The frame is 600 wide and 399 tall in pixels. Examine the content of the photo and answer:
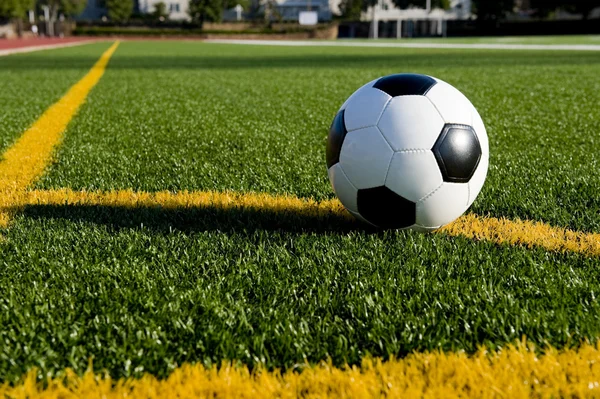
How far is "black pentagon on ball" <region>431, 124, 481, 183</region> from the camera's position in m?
2.40

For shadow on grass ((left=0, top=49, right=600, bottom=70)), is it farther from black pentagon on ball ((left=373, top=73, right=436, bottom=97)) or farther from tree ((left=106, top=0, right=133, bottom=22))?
tree ((left=106, top=0, right=133, bottom=22))

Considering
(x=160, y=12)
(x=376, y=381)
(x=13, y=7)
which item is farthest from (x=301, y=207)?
(x=160, y=12)

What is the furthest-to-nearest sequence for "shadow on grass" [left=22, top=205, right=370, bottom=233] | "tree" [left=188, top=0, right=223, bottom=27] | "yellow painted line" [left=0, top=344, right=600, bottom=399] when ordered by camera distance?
"tree" [left=188, top=0, right=223, bottom=27], "shadow on grass" [left=22, top=205, right=370, bottom=233], "yellow painted line" [left=0, top=344, right=600, bottom=399]

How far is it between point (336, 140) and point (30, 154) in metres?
2.70

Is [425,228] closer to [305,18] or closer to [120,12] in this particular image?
[305,18]

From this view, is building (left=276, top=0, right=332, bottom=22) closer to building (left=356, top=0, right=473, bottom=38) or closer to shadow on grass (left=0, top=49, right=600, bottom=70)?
building (left=356, top=0, right=473, bottom=38)

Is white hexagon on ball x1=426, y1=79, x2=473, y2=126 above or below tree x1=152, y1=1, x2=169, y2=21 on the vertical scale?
below

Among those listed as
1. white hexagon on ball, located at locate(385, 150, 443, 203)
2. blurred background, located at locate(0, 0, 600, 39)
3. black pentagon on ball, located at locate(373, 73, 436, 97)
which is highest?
blurred background, located at locate(0, 0, 600, 39)

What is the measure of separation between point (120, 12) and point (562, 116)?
240 ft

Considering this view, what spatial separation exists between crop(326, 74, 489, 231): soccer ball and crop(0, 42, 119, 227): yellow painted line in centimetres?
156

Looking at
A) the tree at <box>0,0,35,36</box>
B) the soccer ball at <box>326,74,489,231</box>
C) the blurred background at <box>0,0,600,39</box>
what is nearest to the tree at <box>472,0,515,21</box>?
the blurred background at <box>0,0,600,39</box>

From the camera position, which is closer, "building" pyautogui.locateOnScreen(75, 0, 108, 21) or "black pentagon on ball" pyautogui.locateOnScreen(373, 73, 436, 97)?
"black pentagon on ball" pyautogui.locateOnScreen(373, 73, 436, 97)

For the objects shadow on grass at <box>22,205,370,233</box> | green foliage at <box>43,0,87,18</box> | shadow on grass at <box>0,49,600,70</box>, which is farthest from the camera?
green foliage at <box>43,0,87,18</box>

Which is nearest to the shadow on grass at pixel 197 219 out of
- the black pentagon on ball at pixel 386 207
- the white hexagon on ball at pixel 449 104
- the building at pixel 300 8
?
the black pentagon on ball at pixel 386 207
